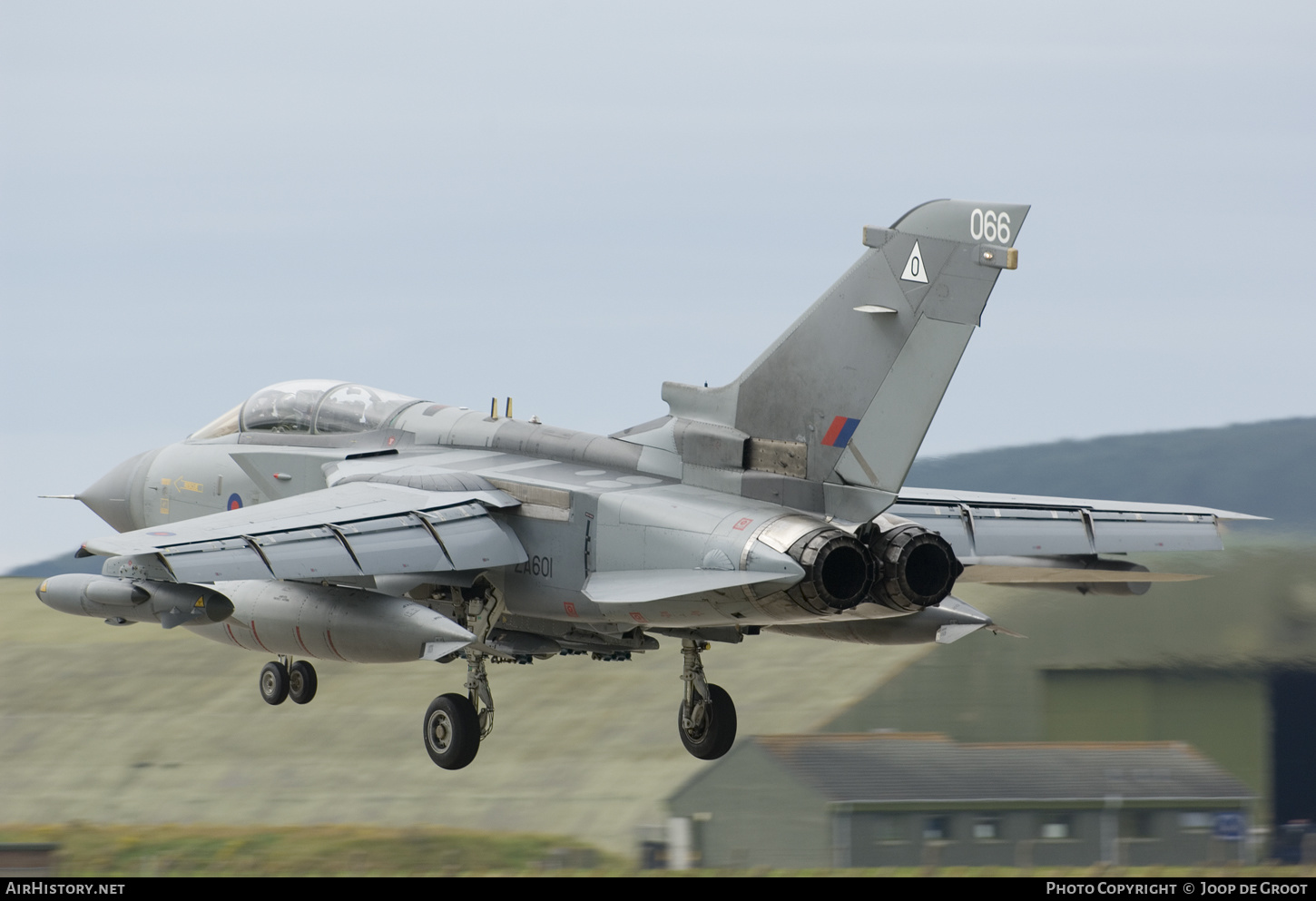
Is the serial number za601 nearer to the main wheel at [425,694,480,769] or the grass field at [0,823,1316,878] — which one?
the main wheel at [425,694,480,769]

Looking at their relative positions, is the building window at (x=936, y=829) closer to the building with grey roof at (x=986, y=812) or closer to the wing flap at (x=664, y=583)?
Result: the building with grey roof at (x=986, y=812)

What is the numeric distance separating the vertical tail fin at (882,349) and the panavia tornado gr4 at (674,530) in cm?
2

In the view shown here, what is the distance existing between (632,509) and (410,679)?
79.5 ft

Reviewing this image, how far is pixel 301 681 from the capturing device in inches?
821

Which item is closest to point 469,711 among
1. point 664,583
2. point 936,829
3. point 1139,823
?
point 664,583

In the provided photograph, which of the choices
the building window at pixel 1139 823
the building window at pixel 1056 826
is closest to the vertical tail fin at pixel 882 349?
the building window at pixel 1056 826

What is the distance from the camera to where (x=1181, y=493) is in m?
42.1

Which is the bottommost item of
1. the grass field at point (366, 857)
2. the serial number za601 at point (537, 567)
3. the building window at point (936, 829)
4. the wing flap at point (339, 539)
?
the grass field at point (366, 857)

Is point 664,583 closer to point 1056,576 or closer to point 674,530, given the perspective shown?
point 674,530

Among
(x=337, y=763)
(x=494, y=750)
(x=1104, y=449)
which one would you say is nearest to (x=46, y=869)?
(x=337, y=763)

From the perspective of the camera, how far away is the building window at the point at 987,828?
103ft

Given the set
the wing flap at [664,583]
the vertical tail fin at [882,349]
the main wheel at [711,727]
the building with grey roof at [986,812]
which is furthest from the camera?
the building with grey roof at [986,812]

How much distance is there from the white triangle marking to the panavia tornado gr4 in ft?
0.07

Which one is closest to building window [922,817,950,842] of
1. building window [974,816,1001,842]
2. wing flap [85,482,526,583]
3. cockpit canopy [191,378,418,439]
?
building window [974,816,1001,842]
